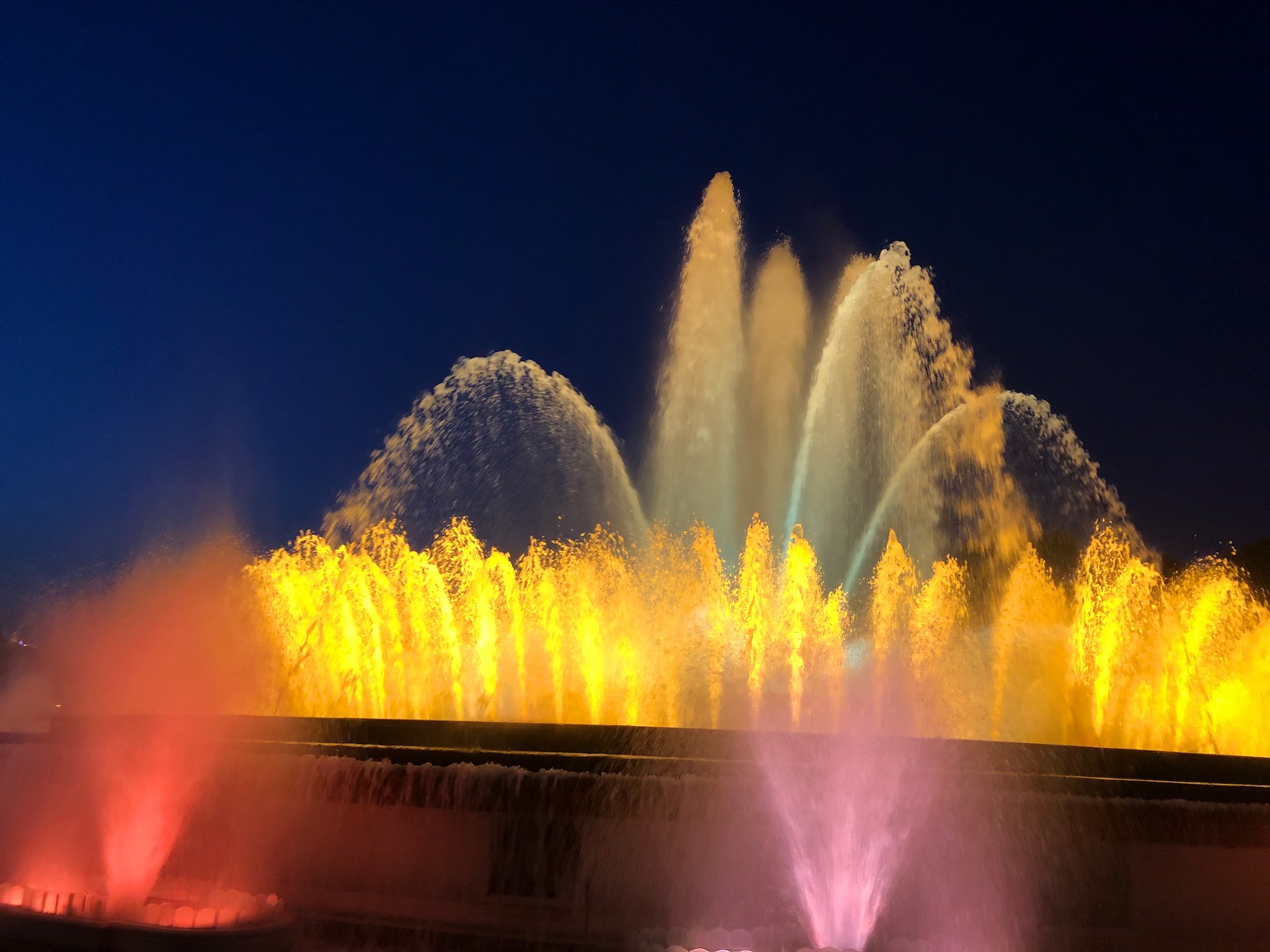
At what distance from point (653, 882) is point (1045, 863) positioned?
132 inches

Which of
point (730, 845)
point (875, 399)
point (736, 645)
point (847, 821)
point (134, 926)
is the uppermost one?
point (875, 399)

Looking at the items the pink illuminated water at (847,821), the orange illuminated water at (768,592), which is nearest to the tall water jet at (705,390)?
the orange illuminated water at (768,592)

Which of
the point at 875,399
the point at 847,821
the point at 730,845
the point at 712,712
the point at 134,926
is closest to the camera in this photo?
the point at 134,926

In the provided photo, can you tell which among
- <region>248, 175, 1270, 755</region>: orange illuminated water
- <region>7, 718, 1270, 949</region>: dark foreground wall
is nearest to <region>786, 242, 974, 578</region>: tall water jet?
<region>248, 175, 1270, 755</region>: orange illuminated water

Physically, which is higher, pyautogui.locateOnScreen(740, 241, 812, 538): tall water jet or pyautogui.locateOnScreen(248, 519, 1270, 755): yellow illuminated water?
pyautogui.locateOnScreen(740, 241, 812, 538): tall water jet

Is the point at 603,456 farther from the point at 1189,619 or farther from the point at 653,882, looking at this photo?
the point at 653,882

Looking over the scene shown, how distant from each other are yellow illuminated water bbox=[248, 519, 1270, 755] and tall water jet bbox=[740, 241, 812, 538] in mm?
2386

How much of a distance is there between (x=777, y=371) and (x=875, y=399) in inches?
107

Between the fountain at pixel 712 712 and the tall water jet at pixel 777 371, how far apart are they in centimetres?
8

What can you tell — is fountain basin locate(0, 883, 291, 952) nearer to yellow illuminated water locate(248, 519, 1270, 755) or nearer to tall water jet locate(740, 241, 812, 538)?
yellow illuminated water locate(248, 519, 1270, 755)

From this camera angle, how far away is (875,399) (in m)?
23.9

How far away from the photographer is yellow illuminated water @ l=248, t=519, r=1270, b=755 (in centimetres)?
1827

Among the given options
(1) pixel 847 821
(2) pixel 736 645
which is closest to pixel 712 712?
(2) pixel 736 645

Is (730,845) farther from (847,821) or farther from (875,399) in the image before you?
(875,399)
